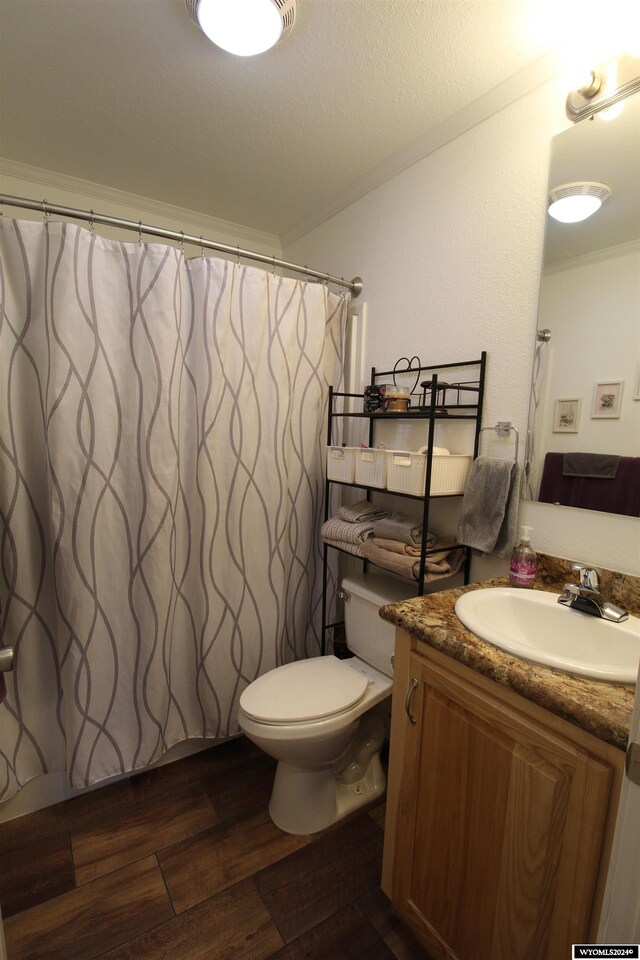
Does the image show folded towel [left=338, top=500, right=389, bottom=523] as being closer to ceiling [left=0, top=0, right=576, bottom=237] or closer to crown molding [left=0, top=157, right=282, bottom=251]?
ceiling [left=0, top=0, right=576, bottom=237]

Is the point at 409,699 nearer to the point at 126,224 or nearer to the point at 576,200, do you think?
the point at 576,200

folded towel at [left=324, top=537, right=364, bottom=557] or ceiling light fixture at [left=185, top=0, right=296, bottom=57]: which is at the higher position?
ceiling light fixture at [left=185, top=0, right=296, bottom=57]

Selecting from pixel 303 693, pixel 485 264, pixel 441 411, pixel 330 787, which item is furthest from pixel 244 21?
pixel 330 787

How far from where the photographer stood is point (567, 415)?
114 centimetres

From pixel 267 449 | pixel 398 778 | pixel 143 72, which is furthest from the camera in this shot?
pixel 267 449

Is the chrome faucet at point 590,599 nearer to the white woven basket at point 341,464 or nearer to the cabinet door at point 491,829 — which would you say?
the cabinet door at point 491,829

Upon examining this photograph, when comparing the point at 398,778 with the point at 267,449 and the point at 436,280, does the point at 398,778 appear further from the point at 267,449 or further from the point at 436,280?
the point at 436,280

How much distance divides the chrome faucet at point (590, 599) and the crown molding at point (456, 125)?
4.48 ft

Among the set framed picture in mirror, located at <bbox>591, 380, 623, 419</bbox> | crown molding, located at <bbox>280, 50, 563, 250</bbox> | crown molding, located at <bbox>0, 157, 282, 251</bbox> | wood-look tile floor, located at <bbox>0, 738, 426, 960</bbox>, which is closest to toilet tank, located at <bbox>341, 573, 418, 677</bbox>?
wood-look tile floor, located at <bbox>0, 738, 426, 960</bbox>

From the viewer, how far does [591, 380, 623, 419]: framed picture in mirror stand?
3.43 feet

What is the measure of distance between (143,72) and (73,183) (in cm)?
78

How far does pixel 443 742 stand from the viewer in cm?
93

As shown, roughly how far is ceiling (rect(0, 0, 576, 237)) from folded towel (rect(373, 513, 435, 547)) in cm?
137

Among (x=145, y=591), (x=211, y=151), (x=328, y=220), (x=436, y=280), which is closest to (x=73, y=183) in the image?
(x=211, y=151)
